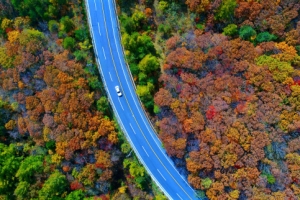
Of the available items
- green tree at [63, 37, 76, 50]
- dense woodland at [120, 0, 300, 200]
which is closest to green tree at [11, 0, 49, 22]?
green tree at [63, 37, 76, 50]

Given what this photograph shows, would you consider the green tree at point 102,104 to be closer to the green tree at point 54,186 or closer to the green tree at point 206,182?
the green tree at point 54,186

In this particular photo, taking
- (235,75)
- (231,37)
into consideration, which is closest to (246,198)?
(235,75)

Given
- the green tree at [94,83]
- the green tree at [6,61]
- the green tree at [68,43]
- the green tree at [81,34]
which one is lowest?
the green tree at [94,83]

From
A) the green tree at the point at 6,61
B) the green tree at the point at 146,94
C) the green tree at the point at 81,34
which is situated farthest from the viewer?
the green tree at the point at 81,34

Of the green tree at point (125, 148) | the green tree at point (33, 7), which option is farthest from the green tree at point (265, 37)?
the green tree at point (33, 7)

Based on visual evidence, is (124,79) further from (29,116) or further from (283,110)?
(283,110)

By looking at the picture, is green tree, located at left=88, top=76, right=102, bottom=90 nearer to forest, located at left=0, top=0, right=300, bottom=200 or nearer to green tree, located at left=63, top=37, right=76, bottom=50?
forest, located at left=0, top=0, right=300, bottom=200

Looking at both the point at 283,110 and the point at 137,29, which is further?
the point at 137,29
